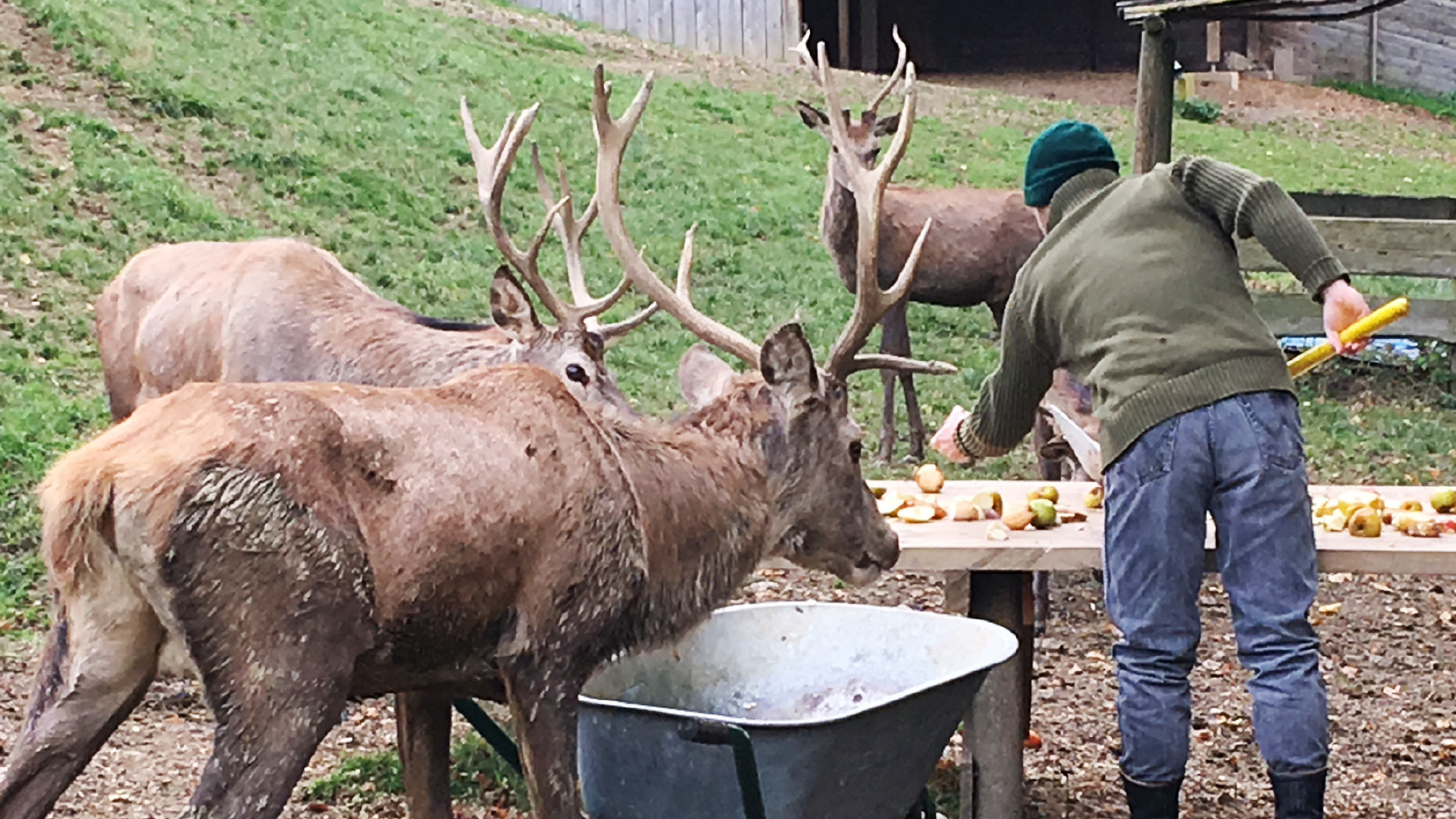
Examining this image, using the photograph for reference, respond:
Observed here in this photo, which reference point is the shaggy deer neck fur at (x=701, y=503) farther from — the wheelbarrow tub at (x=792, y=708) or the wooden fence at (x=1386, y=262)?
the wooden fence at (x=1386, y=262)

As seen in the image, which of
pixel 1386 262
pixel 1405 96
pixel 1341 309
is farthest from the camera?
pixel 1405 96

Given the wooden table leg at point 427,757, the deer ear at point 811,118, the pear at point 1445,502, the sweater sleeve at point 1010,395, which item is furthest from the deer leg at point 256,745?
the deer ear at point 811,118

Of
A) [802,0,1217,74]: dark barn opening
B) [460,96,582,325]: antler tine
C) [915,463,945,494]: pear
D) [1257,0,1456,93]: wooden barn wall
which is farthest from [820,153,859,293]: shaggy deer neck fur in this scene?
[1257,0,1456,93]: wooden barn wall

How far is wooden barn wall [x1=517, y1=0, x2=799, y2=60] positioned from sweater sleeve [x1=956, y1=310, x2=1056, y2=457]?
1662cm

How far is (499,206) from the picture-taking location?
21.7ft

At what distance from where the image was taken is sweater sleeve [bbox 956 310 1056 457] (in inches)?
189

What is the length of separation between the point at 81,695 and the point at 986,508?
101 inches

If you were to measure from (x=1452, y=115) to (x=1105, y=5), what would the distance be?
468 cm

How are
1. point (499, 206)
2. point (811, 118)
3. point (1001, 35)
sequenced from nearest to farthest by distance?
point (499, 206) → point (811, 118) → point (1001, 35)

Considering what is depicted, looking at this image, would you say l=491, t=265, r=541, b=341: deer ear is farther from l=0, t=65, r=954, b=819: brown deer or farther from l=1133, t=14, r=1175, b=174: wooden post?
l=1133, t=14, r=1175, b=174: wooden post

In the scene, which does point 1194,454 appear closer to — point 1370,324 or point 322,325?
point 1370,324

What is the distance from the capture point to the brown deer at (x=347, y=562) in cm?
344

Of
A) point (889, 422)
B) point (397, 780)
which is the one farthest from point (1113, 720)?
point (889, 422)

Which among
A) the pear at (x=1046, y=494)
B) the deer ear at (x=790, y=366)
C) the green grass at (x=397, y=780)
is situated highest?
the deer ear at (x=790, y=366)
